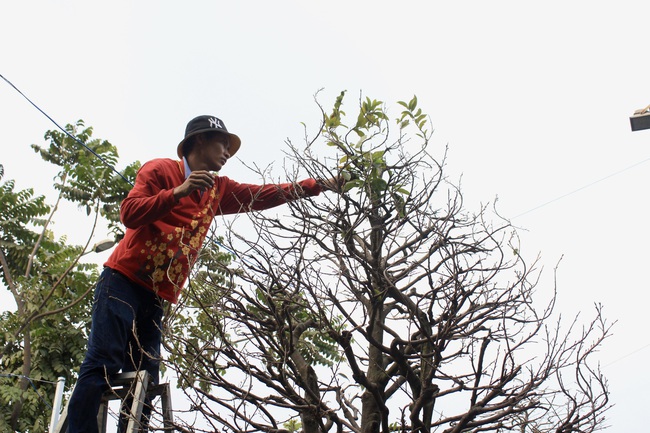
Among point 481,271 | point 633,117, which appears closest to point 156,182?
point 481,271

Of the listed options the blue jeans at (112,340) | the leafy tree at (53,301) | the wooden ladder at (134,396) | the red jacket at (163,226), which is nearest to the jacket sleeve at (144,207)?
the red jacket at (163,226)

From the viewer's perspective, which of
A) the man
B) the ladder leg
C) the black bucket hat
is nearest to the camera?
the ladder leg

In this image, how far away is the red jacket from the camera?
13.4 feet

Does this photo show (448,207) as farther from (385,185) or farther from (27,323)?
(27,323)

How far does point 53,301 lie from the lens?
29.3 ft

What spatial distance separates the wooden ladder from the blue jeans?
71 millimetres

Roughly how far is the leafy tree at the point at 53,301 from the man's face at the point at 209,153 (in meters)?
4.30

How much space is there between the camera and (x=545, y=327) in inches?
159

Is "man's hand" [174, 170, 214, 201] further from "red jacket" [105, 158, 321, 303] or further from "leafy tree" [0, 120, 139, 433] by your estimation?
"leafy tree" [0, 120, 139, 433]

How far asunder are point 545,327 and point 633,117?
11.8 ft

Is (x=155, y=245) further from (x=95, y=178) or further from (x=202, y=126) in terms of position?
(x=95, y=178)

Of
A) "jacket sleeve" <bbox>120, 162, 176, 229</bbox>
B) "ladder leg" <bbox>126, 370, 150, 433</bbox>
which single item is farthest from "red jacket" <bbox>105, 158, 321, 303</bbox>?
"ladder leg" <bbox>126, 370, 150, 433</bbox>

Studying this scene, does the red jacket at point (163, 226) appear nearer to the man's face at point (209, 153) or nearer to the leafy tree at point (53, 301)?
the man's face at point (209, 153)

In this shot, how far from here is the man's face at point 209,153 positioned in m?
4.78
